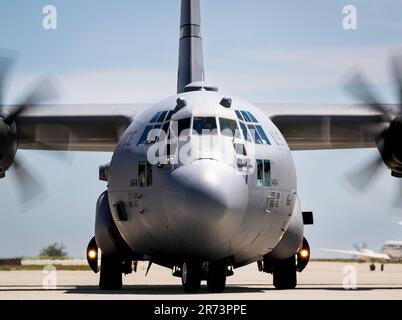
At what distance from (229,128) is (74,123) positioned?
25.2ft

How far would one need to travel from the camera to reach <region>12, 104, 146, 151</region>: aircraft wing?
21094 mm

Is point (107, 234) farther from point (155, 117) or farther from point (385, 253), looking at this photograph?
point (385, 253)

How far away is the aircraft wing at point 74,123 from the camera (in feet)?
69.2

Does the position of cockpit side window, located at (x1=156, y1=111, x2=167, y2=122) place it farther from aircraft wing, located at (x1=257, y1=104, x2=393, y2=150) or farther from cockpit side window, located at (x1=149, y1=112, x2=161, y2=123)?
aircraft wing, located at (x1=257, y1=104, x2=393, y2=150)

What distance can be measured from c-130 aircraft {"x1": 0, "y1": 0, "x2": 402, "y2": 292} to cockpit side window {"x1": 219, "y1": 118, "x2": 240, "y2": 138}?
2cm

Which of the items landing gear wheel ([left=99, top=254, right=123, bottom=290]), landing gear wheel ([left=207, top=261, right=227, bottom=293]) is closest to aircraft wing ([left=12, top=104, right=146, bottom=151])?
landing gear wheel ([left=99, top=254, right=123, bottom=290])

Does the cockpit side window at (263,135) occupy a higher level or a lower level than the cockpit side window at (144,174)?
higher

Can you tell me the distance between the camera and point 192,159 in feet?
45.6

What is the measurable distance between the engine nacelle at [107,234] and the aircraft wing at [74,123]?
12.6 feet

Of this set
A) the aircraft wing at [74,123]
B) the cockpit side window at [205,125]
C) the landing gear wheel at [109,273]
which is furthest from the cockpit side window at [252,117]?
the aircraft wing at [74,123]

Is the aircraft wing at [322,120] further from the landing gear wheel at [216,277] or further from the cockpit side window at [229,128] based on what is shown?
the landing gear wheel at [216,277]

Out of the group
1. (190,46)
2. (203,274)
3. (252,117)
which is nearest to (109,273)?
(203,274)
